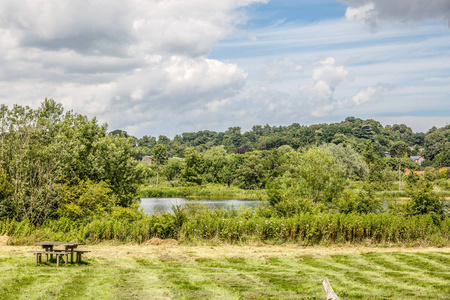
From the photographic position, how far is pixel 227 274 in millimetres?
10539

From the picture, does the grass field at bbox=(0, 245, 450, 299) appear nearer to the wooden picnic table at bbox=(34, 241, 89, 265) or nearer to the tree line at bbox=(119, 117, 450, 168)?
the wooden picnic table at bbox=(34, 241, 89, 265)

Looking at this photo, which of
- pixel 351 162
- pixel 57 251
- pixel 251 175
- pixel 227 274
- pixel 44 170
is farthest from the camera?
pixel 251 175

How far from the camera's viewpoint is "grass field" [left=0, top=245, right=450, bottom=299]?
8.62 m

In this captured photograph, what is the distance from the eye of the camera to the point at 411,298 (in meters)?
8.36

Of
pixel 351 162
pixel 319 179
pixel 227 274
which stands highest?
pixel 351 162

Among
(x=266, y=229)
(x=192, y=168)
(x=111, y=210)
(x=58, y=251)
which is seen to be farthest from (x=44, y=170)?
(x=192, y=168)

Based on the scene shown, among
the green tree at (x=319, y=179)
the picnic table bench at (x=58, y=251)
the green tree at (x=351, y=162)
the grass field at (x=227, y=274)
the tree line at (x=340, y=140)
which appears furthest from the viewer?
the tree line at (x=340, y=140)

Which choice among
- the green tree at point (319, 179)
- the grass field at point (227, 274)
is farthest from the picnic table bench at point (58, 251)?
the green tree at point (319, 179)

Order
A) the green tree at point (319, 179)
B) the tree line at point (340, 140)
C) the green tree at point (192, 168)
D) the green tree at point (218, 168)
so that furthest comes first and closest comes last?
the tree line at point (340, 140), the green tree at point (218, 168), the green tree at point (192, 168), the green tree at point (319, 179)

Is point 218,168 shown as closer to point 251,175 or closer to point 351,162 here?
point 251,175

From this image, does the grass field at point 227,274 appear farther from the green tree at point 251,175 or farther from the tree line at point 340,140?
the tree line at point 340,140

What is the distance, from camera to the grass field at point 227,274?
8.62 metres

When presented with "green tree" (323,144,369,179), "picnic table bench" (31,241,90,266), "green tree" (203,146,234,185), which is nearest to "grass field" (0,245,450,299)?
"picnic table bench" (31,241,90,266)

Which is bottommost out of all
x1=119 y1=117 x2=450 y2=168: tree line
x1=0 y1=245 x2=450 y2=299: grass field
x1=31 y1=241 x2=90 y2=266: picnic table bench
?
x1=0 y1=245 x2=450 y2=299: grass field
